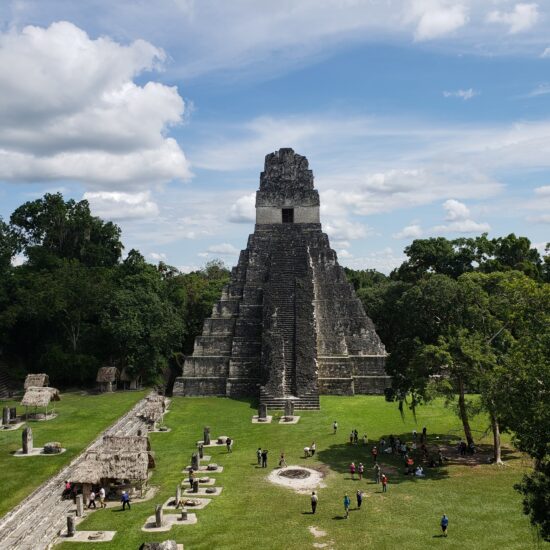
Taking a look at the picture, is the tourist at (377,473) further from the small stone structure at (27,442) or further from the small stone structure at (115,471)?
the small stone structure at (27,442)

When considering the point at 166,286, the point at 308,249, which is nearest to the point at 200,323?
the point at 166,286

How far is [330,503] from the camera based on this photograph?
17094 millimetres

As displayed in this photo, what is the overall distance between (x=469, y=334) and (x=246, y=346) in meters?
16.2

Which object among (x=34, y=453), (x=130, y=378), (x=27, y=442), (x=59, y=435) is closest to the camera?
(x=34, y=453)

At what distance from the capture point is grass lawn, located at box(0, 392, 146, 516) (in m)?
19.1

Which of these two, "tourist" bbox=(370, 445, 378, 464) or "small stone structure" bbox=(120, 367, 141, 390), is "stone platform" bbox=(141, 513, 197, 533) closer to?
"tourist" bbox=(370, 445, 378, 464)

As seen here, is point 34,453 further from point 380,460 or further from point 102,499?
point 380,460

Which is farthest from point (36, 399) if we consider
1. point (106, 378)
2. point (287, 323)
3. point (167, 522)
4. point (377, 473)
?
point (377, 473)

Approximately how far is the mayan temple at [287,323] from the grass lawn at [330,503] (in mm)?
6173

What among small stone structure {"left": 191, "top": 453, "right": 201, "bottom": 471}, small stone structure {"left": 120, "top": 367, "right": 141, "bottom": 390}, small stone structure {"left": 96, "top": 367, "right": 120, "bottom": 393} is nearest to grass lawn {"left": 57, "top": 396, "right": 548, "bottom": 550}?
small stone structure {"left": 191, "top": 453, "right": 201, "bottom": 471}

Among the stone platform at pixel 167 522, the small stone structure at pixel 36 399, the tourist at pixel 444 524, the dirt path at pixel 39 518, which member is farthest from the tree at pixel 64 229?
the tourist at pixel 444 524

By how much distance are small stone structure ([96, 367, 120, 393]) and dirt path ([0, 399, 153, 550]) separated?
14717mm

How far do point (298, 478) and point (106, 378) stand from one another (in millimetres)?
19833

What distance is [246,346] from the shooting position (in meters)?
34.4
